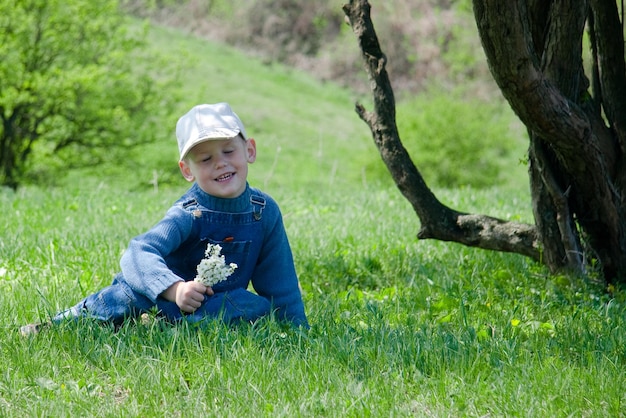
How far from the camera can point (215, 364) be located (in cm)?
314

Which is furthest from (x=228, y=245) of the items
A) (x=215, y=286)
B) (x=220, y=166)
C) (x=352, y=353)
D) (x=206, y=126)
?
(x=352, y=353)

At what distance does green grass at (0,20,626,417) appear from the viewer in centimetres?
288

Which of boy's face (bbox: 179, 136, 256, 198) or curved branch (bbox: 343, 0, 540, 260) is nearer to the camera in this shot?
boy's face (bbox: 179, 136, 256, 198)

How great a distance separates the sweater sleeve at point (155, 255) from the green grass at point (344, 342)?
187 millimetres

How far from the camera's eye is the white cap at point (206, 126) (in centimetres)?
369

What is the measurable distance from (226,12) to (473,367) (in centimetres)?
3613

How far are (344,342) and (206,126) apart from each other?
119cm

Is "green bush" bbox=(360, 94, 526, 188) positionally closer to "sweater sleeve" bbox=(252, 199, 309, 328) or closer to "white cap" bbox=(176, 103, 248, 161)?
"sweater sleeve" bbox=(252, 199, 309, 328)

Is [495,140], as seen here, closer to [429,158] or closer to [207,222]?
[429,158]

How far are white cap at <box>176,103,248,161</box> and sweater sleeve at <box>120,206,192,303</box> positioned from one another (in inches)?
12.8

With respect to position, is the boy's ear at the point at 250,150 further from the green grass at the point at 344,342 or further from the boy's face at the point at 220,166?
the green grass at the point at 344,342

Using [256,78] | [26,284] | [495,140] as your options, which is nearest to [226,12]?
[256,78]

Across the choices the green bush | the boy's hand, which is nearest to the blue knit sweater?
the boy's hand

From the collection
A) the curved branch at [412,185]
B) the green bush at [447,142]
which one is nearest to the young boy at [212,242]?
the curved branch at [412,185]
